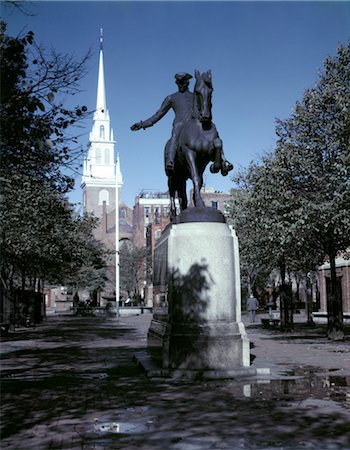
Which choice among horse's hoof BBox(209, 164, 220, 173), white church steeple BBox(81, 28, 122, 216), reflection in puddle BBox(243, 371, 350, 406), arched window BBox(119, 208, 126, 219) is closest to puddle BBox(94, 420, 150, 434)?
reflection in puddle BBox(243, 371, 350, 406)

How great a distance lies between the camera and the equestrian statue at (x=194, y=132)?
1119 centimetres

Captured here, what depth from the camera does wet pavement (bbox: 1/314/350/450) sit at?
577 centimetres

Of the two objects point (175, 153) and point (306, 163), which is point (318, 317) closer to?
point (306, 163)

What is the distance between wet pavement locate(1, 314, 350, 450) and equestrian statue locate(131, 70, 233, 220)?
3753mm

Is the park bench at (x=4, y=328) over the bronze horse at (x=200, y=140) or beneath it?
beneath

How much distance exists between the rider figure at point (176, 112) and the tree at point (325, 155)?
6.81 meters

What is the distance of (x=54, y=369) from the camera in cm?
1209

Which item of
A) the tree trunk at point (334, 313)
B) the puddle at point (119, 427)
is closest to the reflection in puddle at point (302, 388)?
the puddle at point (119, 427)

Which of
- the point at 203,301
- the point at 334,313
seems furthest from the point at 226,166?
the point at 334,313

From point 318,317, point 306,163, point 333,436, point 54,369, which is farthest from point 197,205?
point 318,317

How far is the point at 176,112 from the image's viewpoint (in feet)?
39.6

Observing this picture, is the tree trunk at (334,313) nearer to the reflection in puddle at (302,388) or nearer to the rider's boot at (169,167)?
the rider's boot at (169,167)

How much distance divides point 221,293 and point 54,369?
4.04m

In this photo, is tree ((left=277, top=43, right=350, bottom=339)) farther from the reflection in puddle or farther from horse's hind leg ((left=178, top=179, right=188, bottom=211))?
the reflection in puddle
